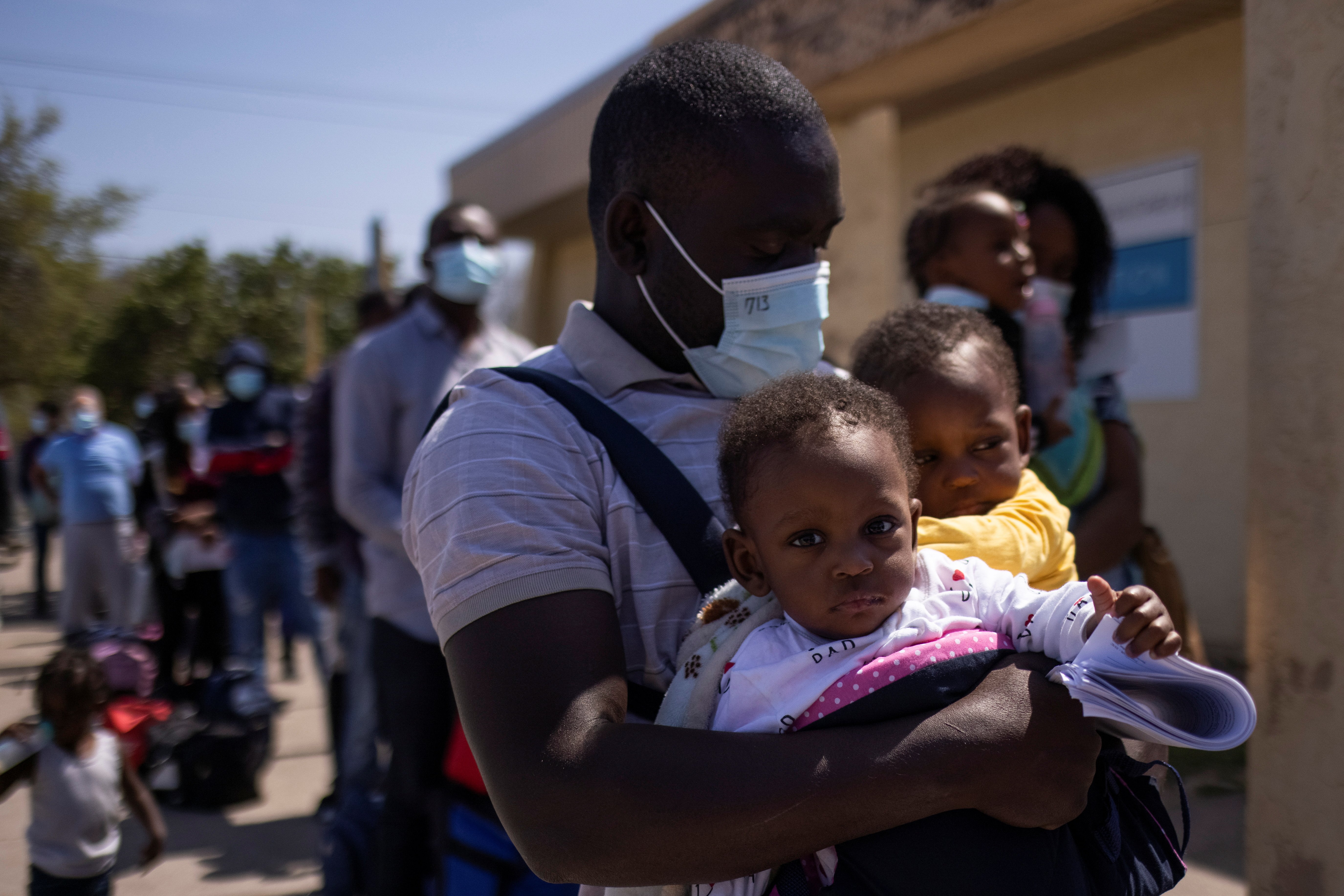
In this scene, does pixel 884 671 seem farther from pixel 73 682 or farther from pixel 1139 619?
pixel 73 682

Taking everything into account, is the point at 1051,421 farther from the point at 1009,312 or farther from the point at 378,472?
the point at 378,472

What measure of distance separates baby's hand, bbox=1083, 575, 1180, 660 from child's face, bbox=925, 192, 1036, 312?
4.34 ft

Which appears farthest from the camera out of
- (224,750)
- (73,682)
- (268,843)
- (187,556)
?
(187,556)

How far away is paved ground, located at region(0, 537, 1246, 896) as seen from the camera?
402 centimetres

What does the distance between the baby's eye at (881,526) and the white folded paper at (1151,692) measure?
0.27 meters

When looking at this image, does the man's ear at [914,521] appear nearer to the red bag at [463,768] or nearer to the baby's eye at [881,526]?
the baby's eye at [881,526]

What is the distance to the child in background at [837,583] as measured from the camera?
1.31 metres

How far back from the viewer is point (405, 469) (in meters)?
3.88

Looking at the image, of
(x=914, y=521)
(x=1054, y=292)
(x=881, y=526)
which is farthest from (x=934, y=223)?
(x=881, y=526)

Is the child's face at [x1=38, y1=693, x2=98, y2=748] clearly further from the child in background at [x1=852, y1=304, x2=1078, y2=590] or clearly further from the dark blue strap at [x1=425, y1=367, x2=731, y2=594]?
the child in background at [x1=852, y1=304, x2=1078, y2=590]

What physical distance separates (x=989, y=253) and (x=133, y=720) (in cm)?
369

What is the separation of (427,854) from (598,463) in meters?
2.25

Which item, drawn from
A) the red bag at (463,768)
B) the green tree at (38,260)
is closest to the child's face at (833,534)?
the red bag at (463,768)

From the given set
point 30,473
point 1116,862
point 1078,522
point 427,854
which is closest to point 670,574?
point 1116,862
